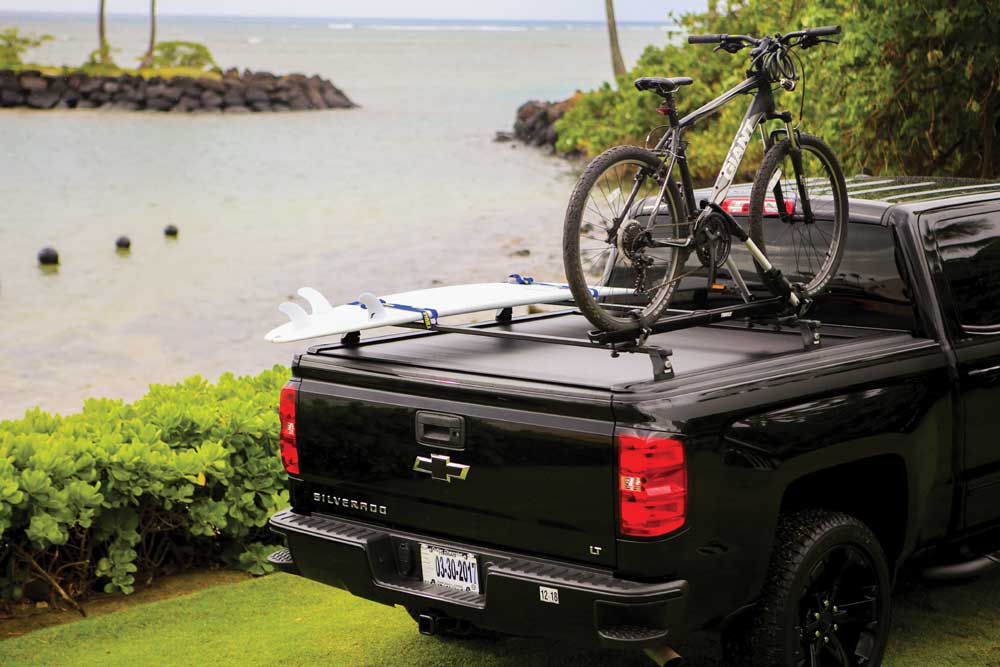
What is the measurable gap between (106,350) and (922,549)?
1611 cm

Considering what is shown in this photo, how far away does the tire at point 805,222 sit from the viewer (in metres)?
5.11

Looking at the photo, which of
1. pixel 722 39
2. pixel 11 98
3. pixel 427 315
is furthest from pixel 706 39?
pixel 11 98

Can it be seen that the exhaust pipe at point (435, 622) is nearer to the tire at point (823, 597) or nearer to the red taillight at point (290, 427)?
the red taillight at point (290, 427)

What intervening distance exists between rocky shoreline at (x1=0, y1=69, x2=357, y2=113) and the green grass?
5449 cm

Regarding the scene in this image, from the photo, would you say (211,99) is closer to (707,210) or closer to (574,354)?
(574,354)

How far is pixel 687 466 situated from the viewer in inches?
152

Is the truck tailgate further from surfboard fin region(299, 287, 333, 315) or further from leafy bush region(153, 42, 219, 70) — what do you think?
leafy bush region(153, 42, 219, 70)

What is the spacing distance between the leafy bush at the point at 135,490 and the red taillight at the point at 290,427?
1.39 metres

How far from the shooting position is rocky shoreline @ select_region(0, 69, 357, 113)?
A: 2315 inches

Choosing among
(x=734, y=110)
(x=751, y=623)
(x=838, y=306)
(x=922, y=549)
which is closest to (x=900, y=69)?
(x=734, y=110)

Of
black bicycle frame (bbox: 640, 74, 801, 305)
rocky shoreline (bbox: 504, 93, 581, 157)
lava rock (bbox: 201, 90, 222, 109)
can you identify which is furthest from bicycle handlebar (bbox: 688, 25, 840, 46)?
lava rock (bbox: 201, 90, 222, 109)

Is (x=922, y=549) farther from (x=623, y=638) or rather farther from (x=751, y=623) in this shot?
(x=623, y=638)

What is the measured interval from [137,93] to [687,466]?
194 ft

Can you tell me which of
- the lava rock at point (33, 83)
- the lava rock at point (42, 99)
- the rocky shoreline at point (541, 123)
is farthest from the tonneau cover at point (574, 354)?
the lava rock at point (33, 83)
